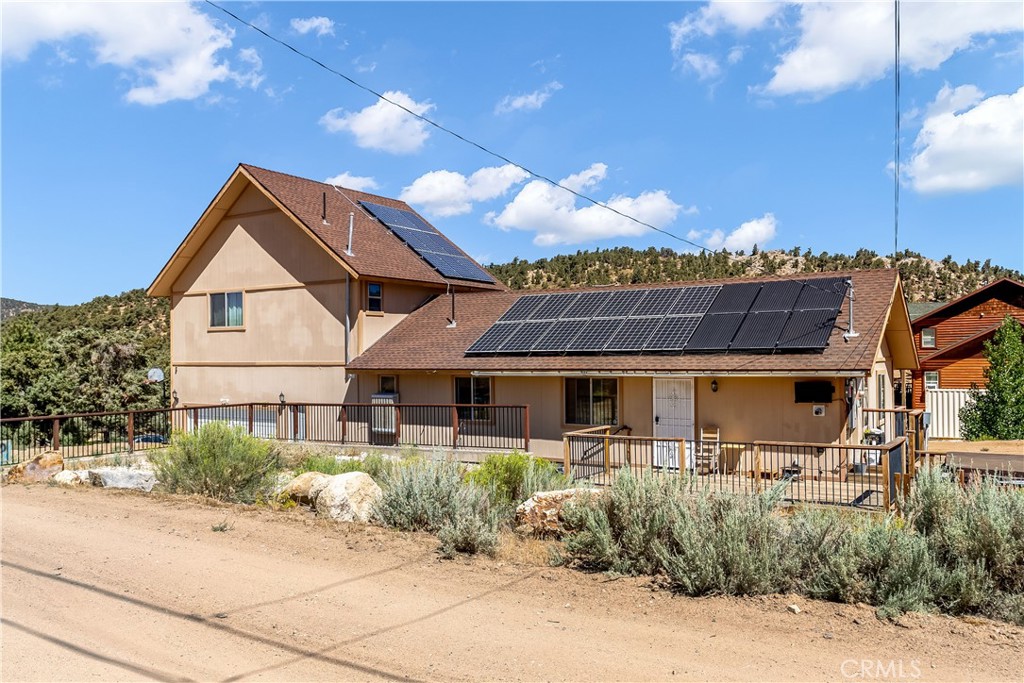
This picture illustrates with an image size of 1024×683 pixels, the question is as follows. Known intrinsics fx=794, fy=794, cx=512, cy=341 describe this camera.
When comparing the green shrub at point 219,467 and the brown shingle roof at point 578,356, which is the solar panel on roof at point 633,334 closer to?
the brown shingle roof at point 578,356

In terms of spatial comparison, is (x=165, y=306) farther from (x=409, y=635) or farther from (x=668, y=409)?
(x=409, y=635)

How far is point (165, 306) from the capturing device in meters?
64.8

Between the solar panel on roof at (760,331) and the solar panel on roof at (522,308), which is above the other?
the solar panel on roof at (522,308)

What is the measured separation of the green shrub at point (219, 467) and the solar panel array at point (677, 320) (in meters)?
7.62

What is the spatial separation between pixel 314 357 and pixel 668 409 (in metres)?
10.5

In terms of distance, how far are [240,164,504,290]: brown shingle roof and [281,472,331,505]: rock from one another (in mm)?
9377

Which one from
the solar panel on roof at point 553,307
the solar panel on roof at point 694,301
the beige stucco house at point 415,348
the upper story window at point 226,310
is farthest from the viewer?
the upper story window at point 226,310

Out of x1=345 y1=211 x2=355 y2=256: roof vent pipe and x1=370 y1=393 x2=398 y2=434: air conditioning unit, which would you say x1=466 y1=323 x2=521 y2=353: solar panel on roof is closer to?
x1=370 y1=393 x2=398 y2=434: air conditioning unit

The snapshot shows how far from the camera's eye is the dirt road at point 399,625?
6055mm

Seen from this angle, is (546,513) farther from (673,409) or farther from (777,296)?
(777,296)

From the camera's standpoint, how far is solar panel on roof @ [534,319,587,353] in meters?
19.6

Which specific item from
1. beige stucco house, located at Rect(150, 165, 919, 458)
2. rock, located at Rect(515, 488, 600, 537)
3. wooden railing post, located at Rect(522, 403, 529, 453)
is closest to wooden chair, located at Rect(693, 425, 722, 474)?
beige stucco house, located at Rect(150, 165, 919, 458)

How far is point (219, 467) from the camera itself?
534 inches

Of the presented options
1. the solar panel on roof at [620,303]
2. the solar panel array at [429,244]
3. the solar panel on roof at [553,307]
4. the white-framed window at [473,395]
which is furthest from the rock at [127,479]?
the solar panel array at [429,244]
